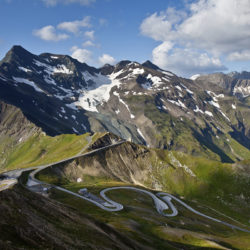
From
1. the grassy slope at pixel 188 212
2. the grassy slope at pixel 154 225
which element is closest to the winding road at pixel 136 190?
the grassy slope at pixel 154 225

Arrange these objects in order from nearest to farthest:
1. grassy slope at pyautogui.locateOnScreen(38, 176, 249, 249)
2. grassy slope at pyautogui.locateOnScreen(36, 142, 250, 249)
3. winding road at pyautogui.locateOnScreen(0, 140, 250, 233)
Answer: grassy slope at pyautogui.locateOnScreen(38, 176, 249, 249) < grassy slope at pyautogui.locateOnScreen(36, 142, 250, 249) < winding road at pyautogui.locateOnScreen(0, 140, 250, 233)

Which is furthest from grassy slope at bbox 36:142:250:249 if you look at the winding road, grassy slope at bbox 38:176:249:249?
the winding road

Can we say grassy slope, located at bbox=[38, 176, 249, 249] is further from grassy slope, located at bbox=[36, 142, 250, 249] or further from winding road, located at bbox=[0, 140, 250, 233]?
winding road, located at bbox=[0, 140, 250, 233]

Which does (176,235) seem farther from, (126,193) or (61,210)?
(126,193)

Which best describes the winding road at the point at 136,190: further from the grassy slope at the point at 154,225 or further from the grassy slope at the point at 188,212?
the grassy slope at the point at 188,212

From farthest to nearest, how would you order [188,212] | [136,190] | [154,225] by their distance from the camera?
[136,190], [188,212], [154,225]

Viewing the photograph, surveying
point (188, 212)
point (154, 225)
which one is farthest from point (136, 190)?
point (154, 225)

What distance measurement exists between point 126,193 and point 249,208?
302ft

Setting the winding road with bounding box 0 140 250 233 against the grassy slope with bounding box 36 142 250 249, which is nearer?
the grassy slope with bounding box 36 142 250 249

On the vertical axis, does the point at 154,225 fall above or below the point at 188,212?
above

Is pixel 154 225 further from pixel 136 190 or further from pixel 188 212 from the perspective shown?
pixel 136 190

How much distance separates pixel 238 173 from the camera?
196 m

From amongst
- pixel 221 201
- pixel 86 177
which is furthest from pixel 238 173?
pixel 86 177

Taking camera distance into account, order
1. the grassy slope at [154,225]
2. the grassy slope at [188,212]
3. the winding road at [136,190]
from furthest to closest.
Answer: the winding road at [136,190]
the grassy slope at [188,212]
the grassy slope at [154,225]
